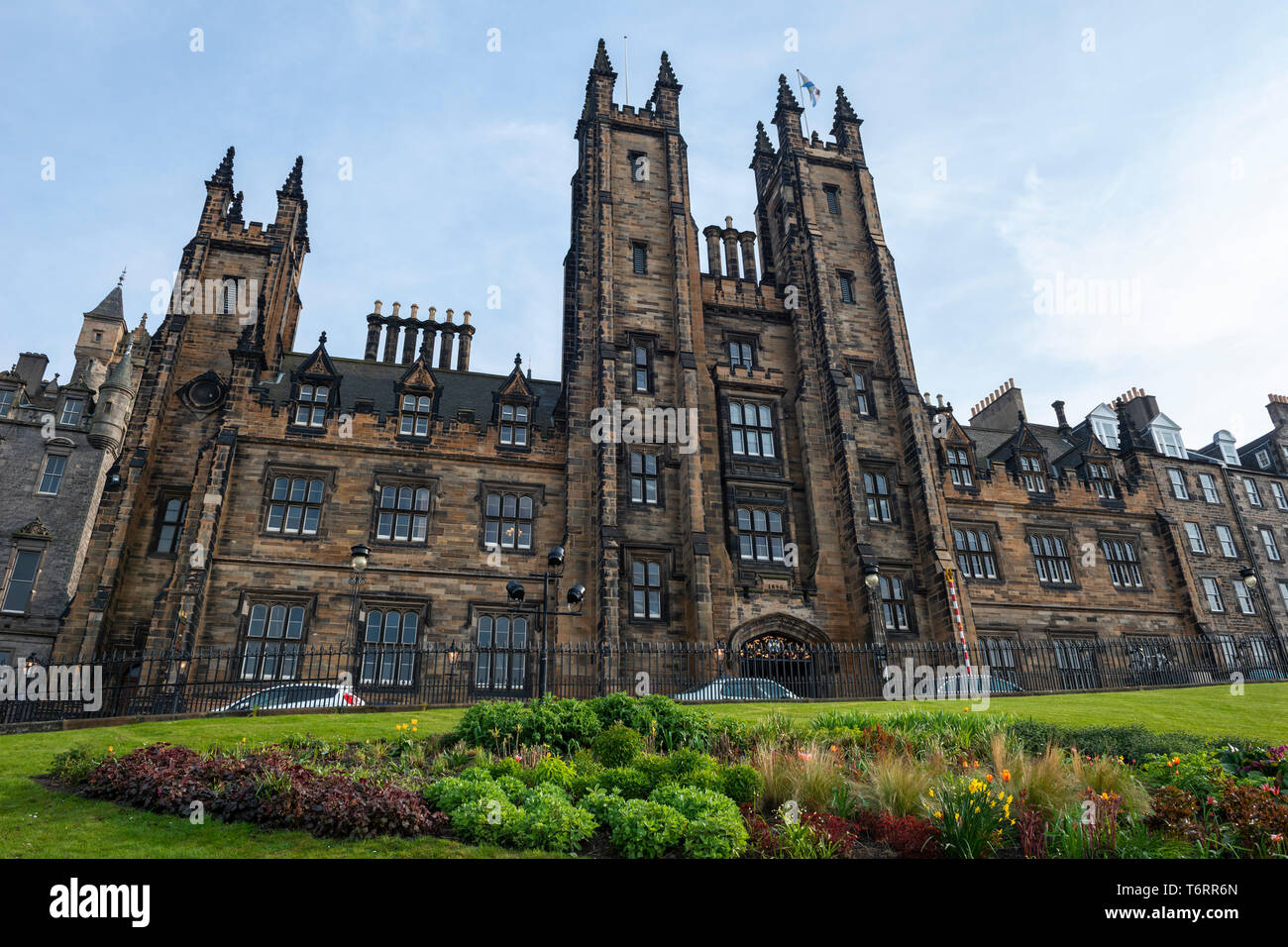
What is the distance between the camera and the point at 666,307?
30750 mm

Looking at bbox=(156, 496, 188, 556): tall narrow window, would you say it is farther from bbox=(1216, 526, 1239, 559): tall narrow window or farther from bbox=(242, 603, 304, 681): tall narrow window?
bbox=(1216, 526, 1239, 559): tall narrow window

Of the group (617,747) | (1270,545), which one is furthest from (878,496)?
(1270,545)

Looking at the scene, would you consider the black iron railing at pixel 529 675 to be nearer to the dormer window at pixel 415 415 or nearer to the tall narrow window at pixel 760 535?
the tall narrow window at pixel 760 535

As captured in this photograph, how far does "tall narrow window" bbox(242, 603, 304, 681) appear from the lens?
22500 mm

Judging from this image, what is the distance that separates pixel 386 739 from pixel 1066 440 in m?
38.6

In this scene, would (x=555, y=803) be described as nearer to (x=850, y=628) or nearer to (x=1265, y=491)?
(x=850, y=628)

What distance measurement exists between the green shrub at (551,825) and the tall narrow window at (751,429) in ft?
70.1

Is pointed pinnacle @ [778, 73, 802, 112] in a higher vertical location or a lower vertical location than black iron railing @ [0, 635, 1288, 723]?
higher

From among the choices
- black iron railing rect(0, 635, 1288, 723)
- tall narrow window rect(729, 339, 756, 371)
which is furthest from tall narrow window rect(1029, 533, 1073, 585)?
tall narrow window rect(729, 339, 756, 371)

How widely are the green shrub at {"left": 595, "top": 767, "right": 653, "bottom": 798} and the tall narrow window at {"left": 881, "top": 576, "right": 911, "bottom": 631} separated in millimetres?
18979

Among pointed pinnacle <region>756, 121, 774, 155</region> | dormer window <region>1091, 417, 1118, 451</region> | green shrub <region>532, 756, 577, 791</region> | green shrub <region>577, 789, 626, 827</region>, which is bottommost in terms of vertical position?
green shrub <region>577, 789, 626, 827</region>

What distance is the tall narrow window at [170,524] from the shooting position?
80.8ft

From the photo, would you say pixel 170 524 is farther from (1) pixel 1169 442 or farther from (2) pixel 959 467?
(1) pixel 1169 442
